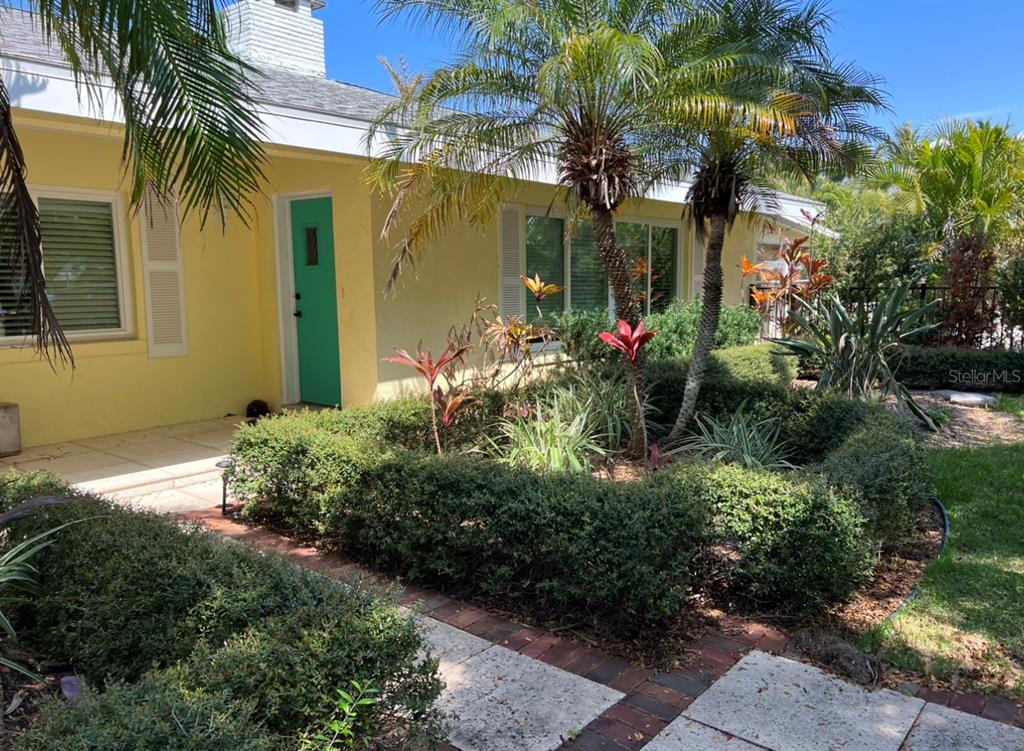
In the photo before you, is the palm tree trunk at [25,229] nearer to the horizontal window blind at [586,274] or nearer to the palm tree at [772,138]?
the palm tree at [772,138]

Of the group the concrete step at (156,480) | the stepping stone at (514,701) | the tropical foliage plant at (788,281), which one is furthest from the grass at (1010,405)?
the concrete step at (156,480)

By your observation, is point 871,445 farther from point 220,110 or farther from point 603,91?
point 220,110

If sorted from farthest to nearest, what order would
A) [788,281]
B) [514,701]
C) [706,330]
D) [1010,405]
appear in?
[788,281] → [1010,405] → [706,330] → [514,701]

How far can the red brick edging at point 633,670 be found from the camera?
9.68 ft

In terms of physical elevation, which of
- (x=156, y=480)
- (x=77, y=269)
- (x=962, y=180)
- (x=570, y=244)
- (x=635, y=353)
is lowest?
(x=156, y=480)

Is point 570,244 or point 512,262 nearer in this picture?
point 512,262

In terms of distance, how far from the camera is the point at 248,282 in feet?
30.6

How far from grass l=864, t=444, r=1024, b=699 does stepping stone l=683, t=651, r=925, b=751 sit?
449 mm

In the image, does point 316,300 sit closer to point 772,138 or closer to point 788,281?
point 772,138

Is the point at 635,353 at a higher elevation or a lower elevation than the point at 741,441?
higher

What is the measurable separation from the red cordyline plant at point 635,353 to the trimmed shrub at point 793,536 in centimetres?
239

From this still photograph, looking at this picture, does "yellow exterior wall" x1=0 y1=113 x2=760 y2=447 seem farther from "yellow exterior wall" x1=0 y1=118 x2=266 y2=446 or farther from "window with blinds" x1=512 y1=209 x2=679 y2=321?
"window with blinds" x1=512 y1=209 x2=679 y2=321

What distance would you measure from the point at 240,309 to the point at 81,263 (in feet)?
6.20

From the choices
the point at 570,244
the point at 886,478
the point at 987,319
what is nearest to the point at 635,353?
the point at 886,478
